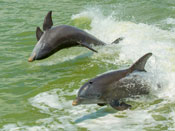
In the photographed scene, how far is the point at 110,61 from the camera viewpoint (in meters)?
12.3

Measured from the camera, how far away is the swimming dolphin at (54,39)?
38.3 feet

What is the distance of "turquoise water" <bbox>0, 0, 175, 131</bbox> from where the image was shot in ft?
26.9

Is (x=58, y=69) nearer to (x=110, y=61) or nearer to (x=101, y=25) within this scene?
(x=110, y=61)

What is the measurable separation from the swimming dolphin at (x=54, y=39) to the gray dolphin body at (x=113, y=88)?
3.48 meters

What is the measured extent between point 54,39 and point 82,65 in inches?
46.8

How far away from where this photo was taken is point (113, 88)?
8469 mm

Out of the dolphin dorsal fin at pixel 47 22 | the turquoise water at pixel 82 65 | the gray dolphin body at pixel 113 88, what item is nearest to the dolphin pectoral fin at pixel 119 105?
the gray dolphin body at pixel 113 88

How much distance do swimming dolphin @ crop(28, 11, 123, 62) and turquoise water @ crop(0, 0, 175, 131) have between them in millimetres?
585

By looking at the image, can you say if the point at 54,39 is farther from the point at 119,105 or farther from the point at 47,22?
the point at 119,105

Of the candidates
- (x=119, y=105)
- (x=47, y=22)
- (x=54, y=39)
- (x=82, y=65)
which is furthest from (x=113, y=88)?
(x=47, y=22)

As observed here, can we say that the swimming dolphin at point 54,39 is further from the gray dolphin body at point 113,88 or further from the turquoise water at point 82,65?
the gray dolphin body at point 113,88

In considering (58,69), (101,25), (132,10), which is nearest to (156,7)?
(132,10)

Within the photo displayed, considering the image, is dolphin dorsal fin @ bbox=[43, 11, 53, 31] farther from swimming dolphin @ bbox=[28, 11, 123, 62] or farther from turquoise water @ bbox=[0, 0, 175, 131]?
turquoise water @ bbox=[0, 0, 175, 131]

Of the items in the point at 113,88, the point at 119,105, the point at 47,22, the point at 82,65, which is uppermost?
the point at 47,22
